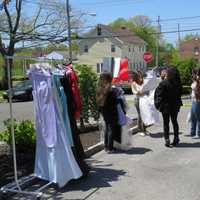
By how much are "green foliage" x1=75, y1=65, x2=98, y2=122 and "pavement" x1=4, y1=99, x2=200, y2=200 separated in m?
2.15

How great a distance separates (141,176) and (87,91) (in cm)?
491

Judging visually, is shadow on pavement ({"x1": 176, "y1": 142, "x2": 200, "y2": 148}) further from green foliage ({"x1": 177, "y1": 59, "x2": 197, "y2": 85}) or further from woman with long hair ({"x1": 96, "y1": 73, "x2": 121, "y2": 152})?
green foliage ({"x1": 177, "y1": 59, "x2": 197, "y2": 85})

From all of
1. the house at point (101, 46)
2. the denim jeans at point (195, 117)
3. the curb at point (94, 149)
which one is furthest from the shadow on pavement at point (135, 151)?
the house at point (101, 46)

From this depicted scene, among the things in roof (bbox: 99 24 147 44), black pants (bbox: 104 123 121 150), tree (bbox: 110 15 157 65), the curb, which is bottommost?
the curb

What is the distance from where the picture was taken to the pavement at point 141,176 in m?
6.90

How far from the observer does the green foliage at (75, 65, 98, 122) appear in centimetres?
Result: 1246

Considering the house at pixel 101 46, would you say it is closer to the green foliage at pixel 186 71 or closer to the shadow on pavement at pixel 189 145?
the green foliage at pixel 186 71

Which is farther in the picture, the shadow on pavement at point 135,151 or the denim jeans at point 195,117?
the denim jeans at point 195,117

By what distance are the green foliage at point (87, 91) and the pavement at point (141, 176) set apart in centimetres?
215

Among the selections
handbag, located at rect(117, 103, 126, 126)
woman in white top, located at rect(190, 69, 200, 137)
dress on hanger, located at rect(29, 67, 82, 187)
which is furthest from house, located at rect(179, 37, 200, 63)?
dress on hanger, located at rect(29, 67, 82, 187)

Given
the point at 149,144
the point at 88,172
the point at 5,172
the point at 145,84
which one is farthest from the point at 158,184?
the point at 145,84

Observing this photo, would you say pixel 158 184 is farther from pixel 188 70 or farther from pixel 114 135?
pixel 188 70

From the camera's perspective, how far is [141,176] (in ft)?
26.0

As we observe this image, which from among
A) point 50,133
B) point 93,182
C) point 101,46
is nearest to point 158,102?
point 93,182
